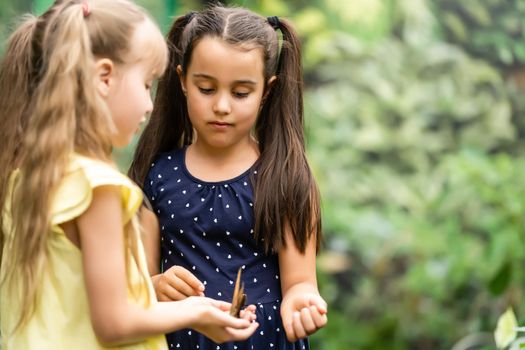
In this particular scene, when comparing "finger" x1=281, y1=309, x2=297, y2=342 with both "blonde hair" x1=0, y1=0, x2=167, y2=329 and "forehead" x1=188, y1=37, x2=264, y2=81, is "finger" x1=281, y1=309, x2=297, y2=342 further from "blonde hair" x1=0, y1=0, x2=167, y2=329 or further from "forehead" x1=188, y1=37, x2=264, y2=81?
"forehead" x1=188, y1=37, x2=264, y2=81

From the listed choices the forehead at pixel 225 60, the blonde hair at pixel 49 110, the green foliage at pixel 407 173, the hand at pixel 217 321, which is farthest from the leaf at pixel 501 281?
the blonde hair at pixel 49 110

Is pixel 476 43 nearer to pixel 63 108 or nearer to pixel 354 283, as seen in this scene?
pixel 354 283

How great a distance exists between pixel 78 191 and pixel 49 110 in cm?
18

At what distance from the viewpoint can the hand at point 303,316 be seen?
294 centimetres

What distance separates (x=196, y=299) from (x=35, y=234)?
0.40 metres

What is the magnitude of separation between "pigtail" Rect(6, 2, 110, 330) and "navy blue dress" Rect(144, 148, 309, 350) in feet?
1.80

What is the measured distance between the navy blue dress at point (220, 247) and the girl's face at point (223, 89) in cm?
14

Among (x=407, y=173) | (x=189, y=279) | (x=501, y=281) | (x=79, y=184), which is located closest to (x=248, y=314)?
(x=189, y=279)

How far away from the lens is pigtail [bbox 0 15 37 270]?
261cm

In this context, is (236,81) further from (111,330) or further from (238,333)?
(111,330)

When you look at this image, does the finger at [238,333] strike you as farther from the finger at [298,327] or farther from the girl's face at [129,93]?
the girl's face at [129,93]

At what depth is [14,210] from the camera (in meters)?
2.54

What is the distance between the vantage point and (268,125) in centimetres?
322

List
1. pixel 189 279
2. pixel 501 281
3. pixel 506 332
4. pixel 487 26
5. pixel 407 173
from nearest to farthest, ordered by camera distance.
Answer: pixel 189 279 → pixel 506 332 → pixel 501 281 → pixel 407 173 → pixel 487 26
